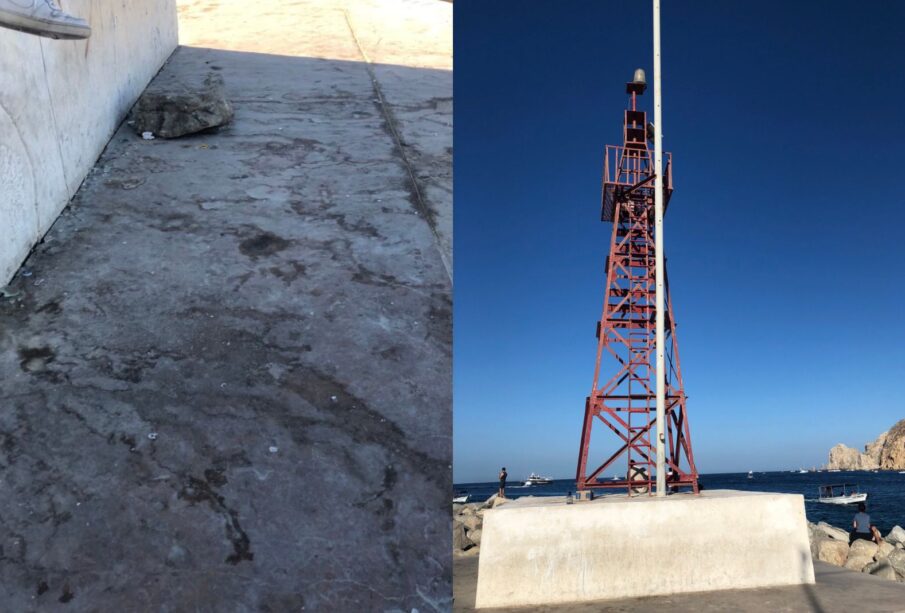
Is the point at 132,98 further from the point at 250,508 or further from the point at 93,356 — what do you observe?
the point at 250,508

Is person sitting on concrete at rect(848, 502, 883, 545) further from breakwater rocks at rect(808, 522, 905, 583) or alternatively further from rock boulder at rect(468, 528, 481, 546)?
rock boulder at rect(468, 528, 481, 546)

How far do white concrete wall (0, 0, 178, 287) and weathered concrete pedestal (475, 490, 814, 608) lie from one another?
5085 millimetres

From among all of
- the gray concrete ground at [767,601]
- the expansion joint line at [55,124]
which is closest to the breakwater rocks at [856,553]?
the gray concrete ground at [767,601]

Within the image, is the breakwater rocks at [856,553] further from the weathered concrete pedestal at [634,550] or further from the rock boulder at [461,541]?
the rock boulder at [461,541]

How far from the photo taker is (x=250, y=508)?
1836mm

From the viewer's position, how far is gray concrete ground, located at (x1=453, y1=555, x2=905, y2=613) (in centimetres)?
656

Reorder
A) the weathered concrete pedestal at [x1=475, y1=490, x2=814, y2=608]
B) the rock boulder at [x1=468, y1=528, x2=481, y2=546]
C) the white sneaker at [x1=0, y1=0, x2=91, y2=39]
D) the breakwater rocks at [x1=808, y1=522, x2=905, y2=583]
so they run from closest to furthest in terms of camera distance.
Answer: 1. the white sneaker at [x1=0, y1=0, x2=91, y2=39]
2. the weathered concrete pedestal at [x1=475, y1=490, x2=814, y2=608]
3. the breakwater rocks at [x1=808, y1=522, x2=905, y2=583]
4. the rock boulder at [x1=468, y1=528, x2=481, y2=546]

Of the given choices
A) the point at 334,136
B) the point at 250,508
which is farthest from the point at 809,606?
the point at 250,508

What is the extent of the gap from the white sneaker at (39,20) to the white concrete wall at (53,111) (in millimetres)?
525

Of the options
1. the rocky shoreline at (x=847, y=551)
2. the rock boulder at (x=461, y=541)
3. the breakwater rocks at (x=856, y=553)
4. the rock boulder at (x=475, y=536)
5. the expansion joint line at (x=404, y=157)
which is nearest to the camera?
the expansion joint line at (x=404, y=157)

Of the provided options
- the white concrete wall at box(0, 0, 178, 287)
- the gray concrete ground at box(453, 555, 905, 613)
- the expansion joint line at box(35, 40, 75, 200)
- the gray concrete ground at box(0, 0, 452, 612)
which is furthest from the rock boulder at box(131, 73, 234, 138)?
the gray concrete ground at box(453, 555, 905, 613)

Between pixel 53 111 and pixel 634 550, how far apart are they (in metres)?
6.47

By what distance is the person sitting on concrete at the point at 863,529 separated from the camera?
13.2 metres

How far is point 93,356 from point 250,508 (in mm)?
920
